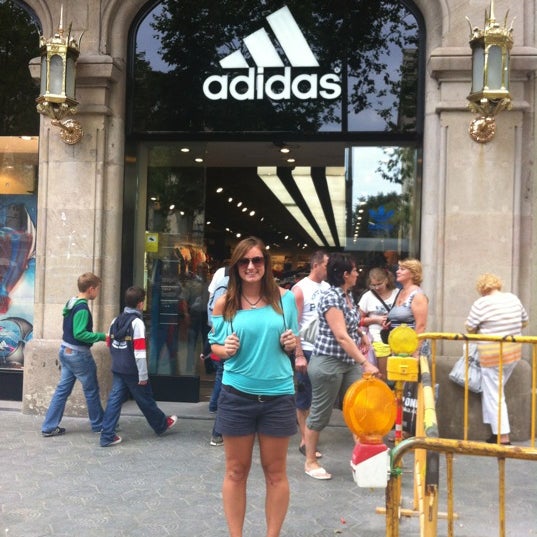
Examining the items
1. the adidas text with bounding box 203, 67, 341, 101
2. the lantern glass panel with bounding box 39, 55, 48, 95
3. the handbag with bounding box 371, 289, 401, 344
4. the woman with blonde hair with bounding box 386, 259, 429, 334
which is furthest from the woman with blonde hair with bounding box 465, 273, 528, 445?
the lantern glass panel with bounding box 39, 55, 48, 95

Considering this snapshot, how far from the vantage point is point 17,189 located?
29.3ft

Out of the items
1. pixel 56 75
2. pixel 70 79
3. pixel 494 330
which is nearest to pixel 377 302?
pixel 494 330

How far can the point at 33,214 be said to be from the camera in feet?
29.1

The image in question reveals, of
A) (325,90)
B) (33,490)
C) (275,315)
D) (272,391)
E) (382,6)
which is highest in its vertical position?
(382,6)

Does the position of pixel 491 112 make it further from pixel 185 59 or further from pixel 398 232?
pixel 185 59

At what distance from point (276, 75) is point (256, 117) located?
57cm

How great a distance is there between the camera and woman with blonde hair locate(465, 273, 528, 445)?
21.7 feet

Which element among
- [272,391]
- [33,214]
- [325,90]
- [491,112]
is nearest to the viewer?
[272,391]

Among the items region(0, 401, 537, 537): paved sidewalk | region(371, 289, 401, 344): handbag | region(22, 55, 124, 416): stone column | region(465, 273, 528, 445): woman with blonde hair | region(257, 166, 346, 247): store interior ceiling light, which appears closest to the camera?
region(0, 401, 537, 537): paved sidewalk

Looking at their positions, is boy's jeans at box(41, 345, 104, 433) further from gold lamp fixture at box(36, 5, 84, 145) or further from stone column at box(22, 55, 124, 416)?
gold lamp fixture at box(36, 5, 84, 145)

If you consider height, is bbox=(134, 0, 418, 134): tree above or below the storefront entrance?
above

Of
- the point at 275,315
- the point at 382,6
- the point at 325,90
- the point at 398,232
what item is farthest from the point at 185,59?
the point at 275,315

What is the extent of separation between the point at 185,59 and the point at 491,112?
152 inches

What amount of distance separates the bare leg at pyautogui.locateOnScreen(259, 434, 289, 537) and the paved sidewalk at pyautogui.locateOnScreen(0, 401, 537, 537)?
530 millimetres
